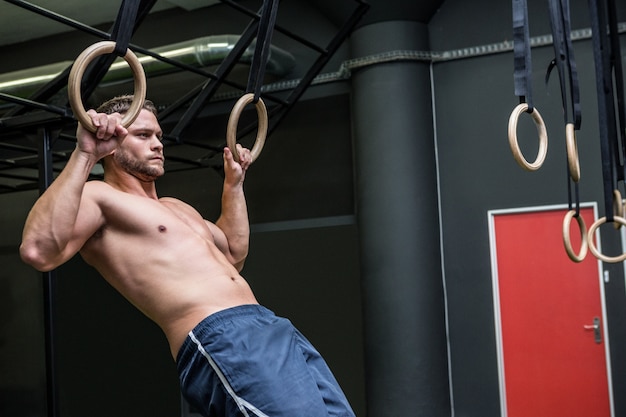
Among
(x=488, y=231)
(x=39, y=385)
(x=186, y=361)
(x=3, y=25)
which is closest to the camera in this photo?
(x=186, y=361)

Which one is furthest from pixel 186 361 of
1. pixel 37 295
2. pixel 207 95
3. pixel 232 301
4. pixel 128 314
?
pixel 37 295

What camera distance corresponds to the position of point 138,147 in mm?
2281

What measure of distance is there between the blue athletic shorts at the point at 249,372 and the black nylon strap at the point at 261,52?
28.8 inches

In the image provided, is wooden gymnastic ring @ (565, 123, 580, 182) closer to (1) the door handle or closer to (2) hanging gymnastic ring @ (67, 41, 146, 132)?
(2) hanging gymnastic ring @ (67, 41, 146, 132)

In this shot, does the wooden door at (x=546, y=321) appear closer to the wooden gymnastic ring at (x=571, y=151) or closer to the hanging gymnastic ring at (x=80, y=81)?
the wooden gymnastic ring at (x=571, y=151)

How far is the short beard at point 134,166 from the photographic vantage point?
7.45 ft

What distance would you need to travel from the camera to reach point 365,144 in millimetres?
5055

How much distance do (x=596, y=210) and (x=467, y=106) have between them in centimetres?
113

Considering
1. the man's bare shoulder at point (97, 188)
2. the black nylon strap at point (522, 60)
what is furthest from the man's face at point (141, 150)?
the black nylon strap at point (522, 60)

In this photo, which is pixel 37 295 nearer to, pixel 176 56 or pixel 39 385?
pixel 39 385

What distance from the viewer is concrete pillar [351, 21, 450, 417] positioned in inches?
192

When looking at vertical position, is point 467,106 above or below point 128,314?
above

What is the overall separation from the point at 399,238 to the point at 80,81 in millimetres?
3505

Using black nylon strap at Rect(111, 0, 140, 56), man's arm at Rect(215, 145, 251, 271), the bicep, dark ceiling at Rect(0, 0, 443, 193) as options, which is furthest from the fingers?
dark ceiling at Rect(0, 0, 443, 193)
